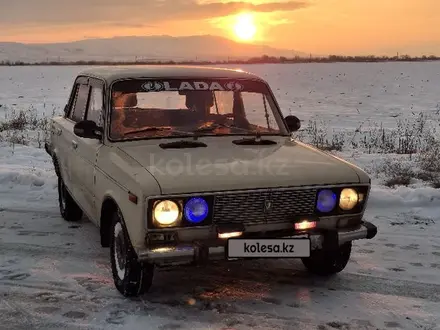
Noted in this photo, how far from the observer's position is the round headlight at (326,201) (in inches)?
167

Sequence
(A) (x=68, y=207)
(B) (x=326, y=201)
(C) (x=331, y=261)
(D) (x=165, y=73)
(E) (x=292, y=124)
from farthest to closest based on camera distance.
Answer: (A) (x=68, y=207) < (E) (x=292, y=124) < (D) (x=165, y=73) < (C) (x=331, y=261) < (B) (x=326, y=201)

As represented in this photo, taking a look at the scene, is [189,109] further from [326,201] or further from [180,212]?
[326,201]

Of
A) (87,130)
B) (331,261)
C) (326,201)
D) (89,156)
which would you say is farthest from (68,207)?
(326,201)

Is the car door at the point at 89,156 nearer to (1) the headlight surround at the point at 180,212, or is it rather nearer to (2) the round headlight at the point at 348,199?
(1) the headlight surround at the point at 180,212

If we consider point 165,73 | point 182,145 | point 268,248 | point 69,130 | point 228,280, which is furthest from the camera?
point 69,130

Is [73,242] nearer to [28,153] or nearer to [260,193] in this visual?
[260,193]

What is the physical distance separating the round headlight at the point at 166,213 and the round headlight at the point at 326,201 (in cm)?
114

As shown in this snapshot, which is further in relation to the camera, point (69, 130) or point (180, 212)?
point (69, 130)

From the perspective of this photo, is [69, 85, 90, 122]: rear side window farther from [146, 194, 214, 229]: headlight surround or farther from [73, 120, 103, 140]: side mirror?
[146, 194, 214, 229]: headlight surround

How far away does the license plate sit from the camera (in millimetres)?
3967

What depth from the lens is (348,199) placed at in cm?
438

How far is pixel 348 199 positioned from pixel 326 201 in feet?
0.71

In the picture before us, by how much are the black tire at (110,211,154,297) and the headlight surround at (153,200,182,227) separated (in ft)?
1.50

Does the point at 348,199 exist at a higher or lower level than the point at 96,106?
lower
